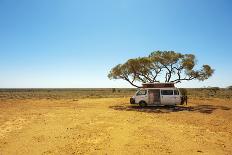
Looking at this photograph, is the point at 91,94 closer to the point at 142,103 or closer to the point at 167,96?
the point at 142,103

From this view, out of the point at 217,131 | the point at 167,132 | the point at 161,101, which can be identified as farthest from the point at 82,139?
the point at 161,101

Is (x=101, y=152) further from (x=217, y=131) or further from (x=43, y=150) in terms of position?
(x=217, y=131)

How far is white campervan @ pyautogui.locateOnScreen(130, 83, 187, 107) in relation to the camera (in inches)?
1071

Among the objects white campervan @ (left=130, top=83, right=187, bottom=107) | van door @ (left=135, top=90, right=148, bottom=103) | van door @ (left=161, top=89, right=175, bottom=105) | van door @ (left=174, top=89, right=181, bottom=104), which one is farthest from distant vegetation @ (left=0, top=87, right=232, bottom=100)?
van door @ (left=135, top=90, right=148, bottom=103)

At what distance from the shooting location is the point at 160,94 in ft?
89.6

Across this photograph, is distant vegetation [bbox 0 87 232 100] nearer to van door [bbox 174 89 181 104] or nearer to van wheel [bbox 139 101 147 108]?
van door [bbox 174 89 181 104]

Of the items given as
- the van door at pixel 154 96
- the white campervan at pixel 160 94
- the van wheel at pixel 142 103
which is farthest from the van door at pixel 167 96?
the van wheel at pixel 142 103

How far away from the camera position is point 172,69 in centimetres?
3728

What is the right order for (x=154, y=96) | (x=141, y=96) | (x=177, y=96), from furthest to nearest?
(x=141, y=96) < (x=154, y=96) < (x=177, y=96)

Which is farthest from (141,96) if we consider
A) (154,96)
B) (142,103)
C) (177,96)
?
(177,96)

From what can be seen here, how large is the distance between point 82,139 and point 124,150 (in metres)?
2.62

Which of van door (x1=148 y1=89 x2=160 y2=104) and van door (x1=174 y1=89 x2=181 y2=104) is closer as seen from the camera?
van door (x1=174 y1=89 x2=181 y2=104)

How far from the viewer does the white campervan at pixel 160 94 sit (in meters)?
27.2

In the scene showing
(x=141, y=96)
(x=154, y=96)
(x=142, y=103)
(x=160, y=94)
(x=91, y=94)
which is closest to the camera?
(x=160, y=94)
